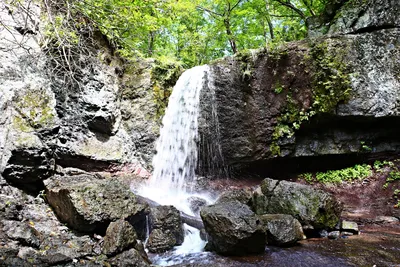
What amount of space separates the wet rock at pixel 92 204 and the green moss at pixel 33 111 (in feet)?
4.62

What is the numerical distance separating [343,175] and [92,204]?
7685 mm

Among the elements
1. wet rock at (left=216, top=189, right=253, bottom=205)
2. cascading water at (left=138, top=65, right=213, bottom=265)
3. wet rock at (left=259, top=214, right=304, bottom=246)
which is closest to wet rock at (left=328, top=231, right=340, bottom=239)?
wet rock at (left=259, top=214, right=304, bottom=246)

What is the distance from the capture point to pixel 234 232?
15.2 feet

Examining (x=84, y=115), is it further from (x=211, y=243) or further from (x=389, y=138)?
(x=389, y=138)

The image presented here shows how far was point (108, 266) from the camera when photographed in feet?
13.3

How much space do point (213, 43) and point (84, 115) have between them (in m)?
10.7

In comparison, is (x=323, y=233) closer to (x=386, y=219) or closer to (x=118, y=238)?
(x=386, y=219)

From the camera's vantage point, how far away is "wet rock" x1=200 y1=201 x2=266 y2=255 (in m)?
4.62

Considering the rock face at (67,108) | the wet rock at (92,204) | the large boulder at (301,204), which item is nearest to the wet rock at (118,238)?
the wet rock at (92,204)

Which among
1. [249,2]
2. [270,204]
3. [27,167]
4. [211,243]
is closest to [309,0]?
[249,2]

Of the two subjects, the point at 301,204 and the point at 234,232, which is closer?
the point at 234,232

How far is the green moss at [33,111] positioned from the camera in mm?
5875

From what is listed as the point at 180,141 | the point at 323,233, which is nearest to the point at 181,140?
the point at 180,141

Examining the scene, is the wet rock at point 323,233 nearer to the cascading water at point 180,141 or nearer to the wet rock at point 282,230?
the wet rock at point 282,230
